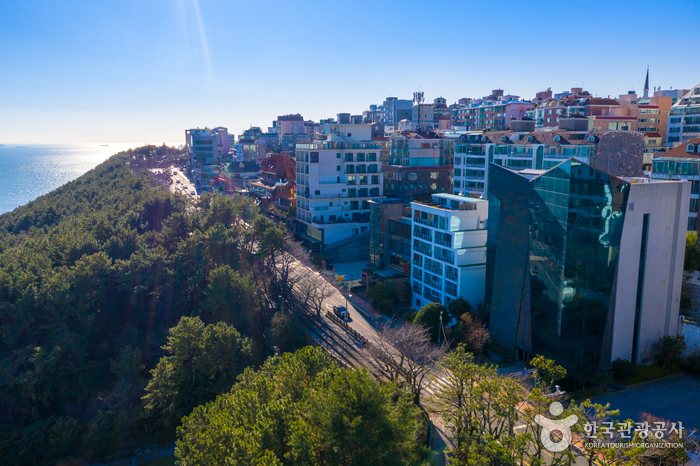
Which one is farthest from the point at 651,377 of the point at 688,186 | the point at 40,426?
the point at 40,426

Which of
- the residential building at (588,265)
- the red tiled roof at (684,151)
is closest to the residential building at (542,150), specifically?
the red tiled roof at (684,151)

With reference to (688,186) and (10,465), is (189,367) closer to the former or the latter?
(10,465)

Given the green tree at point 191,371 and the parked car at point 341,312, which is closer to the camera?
the green tree at point 191,371

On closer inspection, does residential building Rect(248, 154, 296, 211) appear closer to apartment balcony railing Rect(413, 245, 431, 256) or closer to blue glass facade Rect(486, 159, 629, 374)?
apartment balcony railing Rect(413, 245, 431, 256)

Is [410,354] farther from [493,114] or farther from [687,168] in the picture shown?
[493,114]

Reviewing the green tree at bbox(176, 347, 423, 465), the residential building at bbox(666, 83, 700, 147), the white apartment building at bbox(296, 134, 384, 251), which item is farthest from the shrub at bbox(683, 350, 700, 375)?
the residential building at bbox(666, 83, 700, 147)

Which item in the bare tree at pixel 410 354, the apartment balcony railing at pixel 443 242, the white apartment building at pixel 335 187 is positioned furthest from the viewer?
the white apartment building at pixel 335 187

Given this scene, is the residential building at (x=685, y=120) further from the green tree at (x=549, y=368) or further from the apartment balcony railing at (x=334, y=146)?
the green tree at (x=549, y=368)
